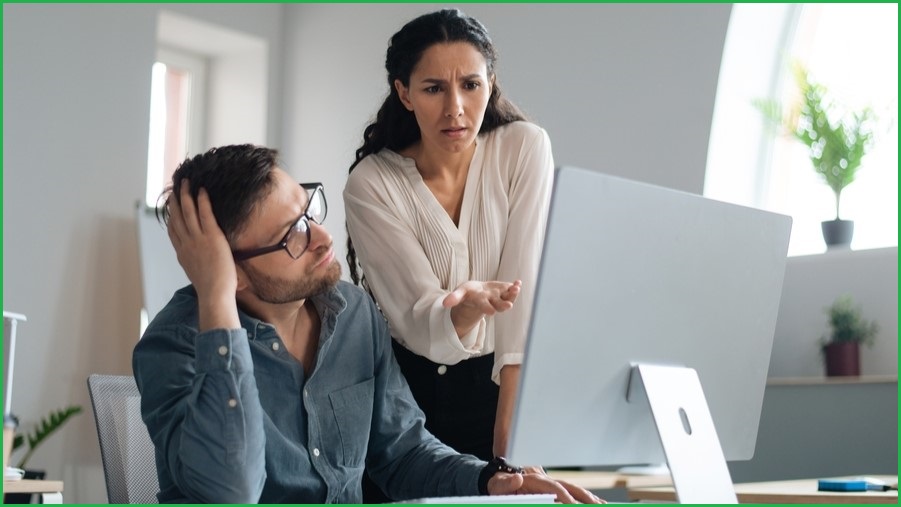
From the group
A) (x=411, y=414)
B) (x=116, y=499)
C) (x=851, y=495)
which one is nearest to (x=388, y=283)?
(x=411, y=414)

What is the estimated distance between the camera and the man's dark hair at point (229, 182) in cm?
148

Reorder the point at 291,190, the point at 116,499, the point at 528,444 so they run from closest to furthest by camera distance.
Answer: the point at 528,444 → the point at 291,190 → the point at 116,499

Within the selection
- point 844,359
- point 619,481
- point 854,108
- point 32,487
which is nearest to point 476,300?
point 32,487

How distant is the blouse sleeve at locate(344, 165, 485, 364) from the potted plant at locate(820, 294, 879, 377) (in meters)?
2.38

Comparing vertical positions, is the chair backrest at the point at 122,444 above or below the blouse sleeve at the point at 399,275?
below

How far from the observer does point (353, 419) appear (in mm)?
1553

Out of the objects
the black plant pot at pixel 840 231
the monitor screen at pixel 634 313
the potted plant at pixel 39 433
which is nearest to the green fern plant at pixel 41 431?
the potted plant at pixel 39 433

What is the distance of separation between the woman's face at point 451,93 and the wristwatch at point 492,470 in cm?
64

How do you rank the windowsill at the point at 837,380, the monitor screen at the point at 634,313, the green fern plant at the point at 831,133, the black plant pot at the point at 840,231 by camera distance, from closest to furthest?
1. the monitor screen at the point at 634,313
2. the windowsill at the point at 837,380
3. the green fern plant at the point at 831,133
4. the black plant pot at the point at 840,231

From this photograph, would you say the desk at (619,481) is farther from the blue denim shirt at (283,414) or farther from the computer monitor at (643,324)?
the computer monitor at (643,324)

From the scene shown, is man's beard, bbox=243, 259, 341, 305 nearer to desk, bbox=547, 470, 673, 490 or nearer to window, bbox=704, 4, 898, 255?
desk, bbox=547, 470, 673, 490

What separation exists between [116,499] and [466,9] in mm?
3807

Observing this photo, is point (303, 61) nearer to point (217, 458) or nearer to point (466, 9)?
point (466, 9)

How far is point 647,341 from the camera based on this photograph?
4.19 feet
